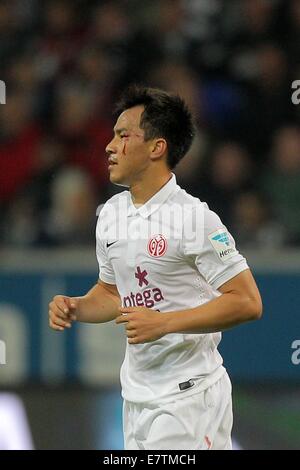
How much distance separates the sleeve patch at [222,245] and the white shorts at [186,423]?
46 cm

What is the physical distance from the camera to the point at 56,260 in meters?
6.73

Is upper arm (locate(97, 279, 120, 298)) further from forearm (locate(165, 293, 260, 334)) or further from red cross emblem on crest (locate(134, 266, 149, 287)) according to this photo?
forearm (locate(165, 293, 260, 334))

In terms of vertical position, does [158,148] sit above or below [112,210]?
above

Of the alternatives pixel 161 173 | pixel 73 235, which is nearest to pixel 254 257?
pixel 73 235

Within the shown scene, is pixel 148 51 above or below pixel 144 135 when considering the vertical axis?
above

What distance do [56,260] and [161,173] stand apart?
2968 mm

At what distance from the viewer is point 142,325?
3.42 metres

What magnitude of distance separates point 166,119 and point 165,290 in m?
0.61

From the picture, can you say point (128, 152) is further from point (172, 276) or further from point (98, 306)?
point (98, 306)

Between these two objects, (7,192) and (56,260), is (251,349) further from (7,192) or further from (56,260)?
(7,192)

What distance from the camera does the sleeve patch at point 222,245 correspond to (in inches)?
140

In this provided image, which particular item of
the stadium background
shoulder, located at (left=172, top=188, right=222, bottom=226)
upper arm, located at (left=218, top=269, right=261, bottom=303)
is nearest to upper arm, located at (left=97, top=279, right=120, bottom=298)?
shoulder, located at (left=172, top=188, right=222, bottom=226)

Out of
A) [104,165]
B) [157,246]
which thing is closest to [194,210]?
[157,246]

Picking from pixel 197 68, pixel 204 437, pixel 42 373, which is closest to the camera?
pixel 204 437
